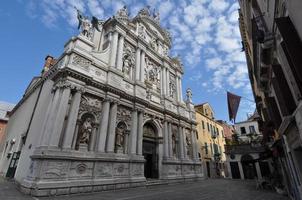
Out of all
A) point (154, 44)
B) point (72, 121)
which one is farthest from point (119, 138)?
point (154, 44)

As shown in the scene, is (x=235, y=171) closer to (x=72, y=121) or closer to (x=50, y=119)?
(x=72, y=121)

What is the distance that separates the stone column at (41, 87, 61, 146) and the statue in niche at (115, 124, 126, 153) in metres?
→ 4.65

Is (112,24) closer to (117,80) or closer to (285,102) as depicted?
(117,80)

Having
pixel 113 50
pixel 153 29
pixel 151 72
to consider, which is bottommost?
pixel 113 50

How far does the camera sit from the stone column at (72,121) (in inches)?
401

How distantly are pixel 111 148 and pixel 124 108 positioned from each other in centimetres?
362

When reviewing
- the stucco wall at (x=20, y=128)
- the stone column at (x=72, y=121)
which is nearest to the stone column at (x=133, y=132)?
the stone column at (x=72, y=121)

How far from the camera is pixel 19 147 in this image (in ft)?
49.3

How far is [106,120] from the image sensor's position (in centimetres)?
1264

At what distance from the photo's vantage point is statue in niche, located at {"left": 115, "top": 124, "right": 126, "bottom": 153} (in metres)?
13.1

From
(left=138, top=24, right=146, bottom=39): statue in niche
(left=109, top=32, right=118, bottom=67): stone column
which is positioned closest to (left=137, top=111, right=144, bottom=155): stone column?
(left=109, top=32, right=118, bottom=67): stone column

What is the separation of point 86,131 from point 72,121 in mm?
1215

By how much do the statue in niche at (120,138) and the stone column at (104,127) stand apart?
1256 millimetres

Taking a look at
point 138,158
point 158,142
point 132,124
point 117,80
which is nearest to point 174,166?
point 158,142
